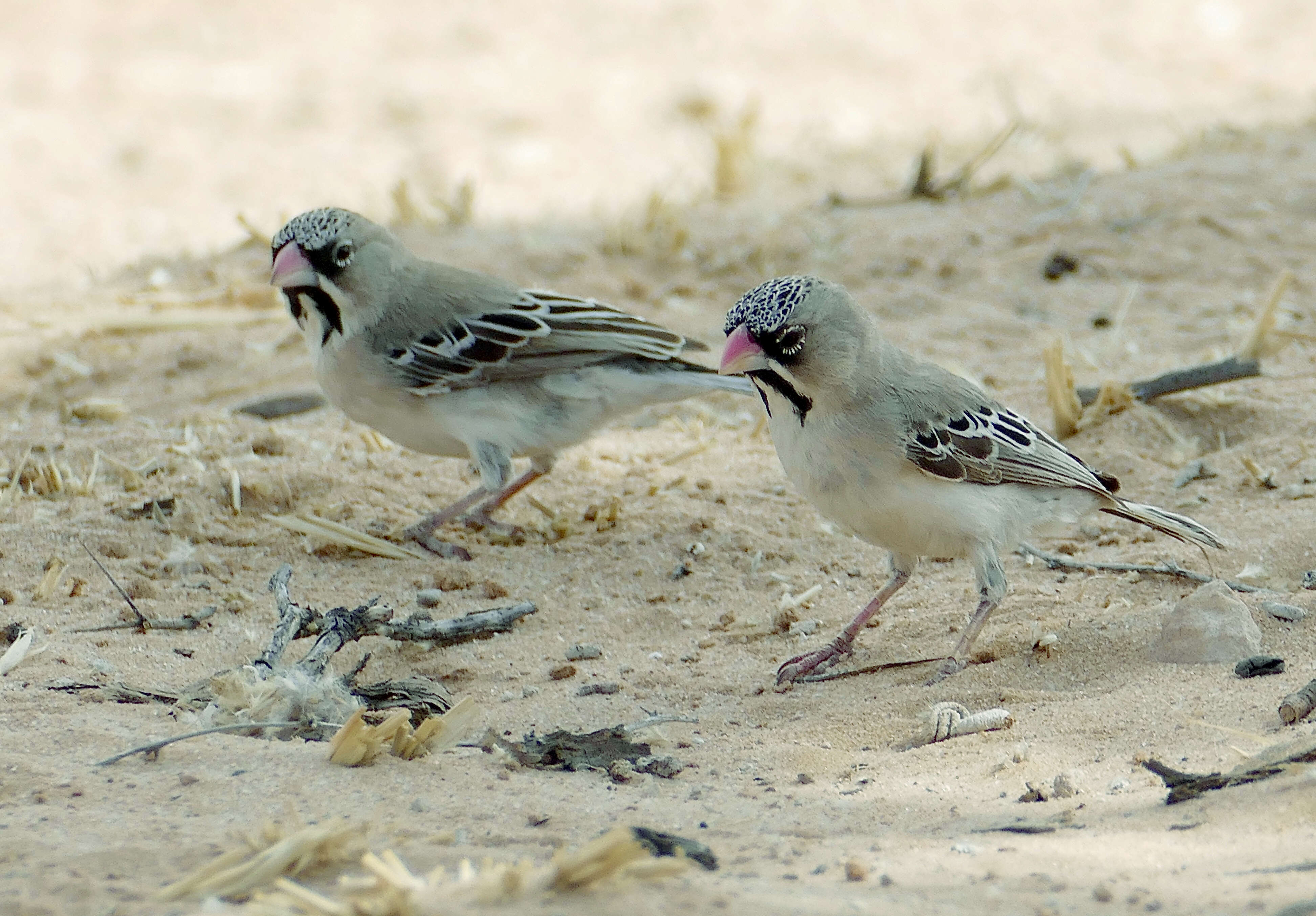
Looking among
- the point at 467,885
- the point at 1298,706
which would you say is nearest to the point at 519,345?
the point at 1298,706

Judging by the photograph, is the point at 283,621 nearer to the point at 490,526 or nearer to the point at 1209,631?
the point at 490,526

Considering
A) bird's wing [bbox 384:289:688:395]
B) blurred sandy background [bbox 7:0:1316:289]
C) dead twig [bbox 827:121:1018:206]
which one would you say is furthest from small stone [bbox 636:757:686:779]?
blurred sandy background [bbox 7:0:1316:289]

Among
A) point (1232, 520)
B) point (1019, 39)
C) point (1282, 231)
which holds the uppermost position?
point (1019, 39)

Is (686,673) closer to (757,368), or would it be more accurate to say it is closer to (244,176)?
(757,368)

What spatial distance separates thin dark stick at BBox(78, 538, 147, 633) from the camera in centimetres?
457

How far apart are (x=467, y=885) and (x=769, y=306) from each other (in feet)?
8.15

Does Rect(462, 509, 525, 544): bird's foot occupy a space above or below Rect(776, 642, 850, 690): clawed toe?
below

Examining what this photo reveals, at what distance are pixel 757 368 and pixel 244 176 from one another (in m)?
8.50

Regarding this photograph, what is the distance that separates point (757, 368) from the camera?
4.50 m

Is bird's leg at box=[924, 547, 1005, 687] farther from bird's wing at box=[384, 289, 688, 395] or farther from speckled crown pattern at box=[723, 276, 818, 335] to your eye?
bird's wing at box=[384, 289, 688, 395]

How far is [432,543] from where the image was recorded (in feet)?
18.3

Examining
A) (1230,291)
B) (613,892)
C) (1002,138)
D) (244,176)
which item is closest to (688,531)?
(613,892)

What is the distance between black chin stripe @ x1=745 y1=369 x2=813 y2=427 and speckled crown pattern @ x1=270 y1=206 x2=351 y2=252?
2083 millimetres

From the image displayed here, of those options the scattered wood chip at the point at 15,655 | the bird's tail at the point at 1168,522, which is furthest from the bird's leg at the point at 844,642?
the scattered wood chip at the point at 15,655
